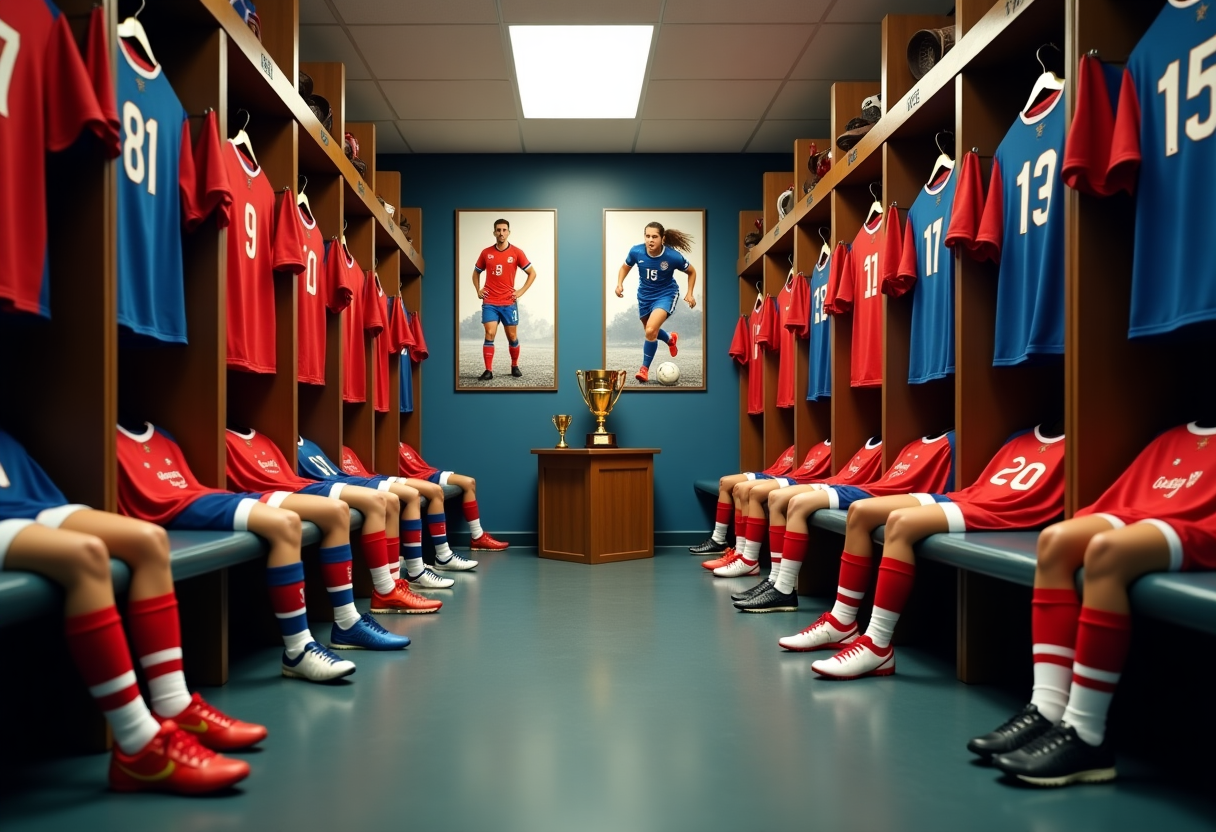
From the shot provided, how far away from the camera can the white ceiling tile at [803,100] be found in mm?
5484

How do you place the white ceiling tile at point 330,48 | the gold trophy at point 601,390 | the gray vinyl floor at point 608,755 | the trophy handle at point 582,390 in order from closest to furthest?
the gray vinyl floor at point 608,755, the white ceiling tile at point 330,48, the gold trophy at point 601,390, the trophy handle at point 582,390

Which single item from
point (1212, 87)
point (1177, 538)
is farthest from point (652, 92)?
point (1177, 538)

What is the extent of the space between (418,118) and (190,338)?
3667mm

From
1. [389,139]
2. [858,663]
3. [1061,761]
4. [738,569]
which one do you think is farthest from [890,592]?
[389,139]

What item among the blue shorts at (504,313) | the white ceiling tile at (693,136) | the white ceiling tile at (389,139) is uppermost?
the white ceiling tile at (693,136)

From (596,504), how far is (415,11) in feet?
9.62

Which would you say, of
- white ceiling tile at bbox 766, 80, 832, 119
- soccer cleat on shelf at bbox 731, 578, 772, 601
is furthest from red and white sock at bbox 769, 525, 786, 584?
white ceiling tile at bbox 766, 80, 832, 119

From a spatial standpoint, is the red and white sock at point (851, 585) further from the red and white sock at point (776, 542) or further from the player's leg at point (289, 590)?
the player's leg at point (289, 590)

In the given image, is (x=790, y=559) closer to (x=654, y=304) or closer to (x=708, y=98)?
(x=708, y=98)

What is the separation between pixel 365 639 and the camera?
3.01m

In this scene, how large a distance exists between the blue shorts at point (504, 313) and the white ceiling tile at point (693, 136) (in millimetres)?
1543

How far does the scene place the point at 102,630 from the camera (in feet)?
5.49

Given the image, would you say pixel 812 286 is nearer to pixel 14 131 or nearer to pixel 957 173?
pixel 957 173

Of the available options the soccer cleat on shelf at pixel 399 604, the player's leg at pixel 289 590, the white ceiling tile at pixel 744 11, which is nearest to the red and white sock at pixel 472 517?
the soccer cleat on shelf at pixel 399 604
